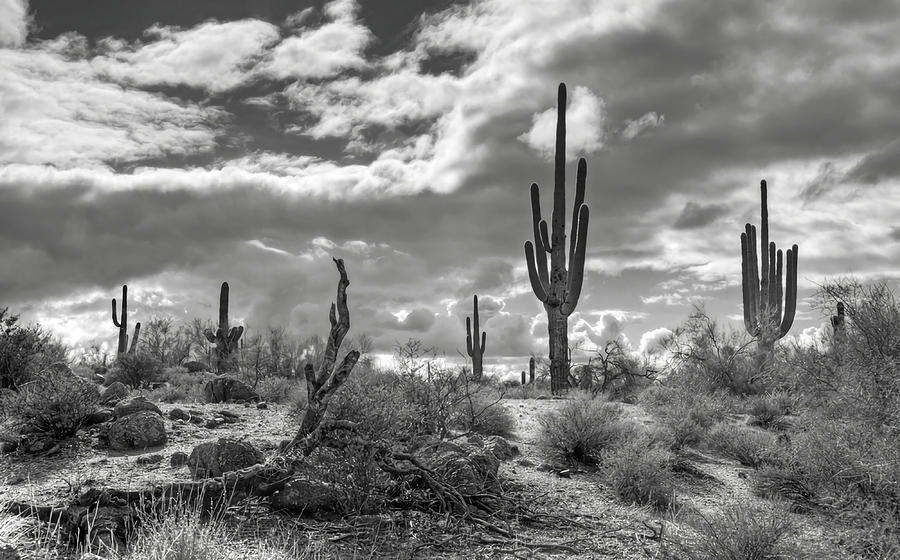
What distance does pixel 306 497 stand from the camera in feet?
27.7

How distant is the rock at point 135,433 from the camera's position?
11016 millimetres

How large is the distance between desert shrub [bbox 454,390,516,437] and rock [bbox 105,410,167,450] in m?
5.22

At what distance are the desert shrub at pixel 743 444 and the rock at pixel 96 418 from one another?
1089 cm

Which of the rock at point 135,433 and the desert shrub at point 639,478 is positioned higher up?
the rock at point 135,433

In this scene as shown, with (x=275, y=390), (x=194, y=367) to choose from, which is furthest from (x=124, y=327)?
(x=275, y=390)

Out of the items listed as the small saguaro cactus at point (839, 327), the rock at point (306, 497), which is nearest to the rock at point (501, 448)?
the rock at point (306, 497)

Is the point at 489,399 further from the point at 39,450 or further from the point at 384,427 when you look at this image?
the point at 39,450

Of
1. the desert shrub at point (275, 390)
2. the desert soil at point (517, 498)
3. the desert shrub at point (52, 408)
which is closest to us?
the desert soil at point (517, 498)

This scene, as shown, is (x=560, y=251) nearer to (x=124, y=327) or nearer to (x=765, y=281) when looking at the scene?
(x=765, y=281)

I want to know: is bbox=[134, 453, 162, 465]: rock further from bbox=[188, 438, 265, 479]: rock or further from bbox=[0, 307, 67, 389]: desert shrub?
bbox=[0, 307, 67, 389]: desert shrub

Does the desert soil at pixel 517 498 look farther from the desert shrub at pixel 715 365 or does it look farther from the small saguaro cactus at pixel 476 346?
the small saguaro cactus at pixel 476 346

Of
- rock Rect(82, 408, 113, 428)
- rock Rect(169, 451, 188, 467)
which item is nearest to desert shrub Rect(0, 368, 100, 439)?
rock Rect(82, 408, 113, 428)

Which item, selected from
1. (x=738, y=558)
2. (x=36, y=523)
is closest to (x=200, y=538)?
(x=36, y=523)

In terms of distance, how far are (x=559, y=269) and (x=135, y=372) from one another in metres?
13.4
